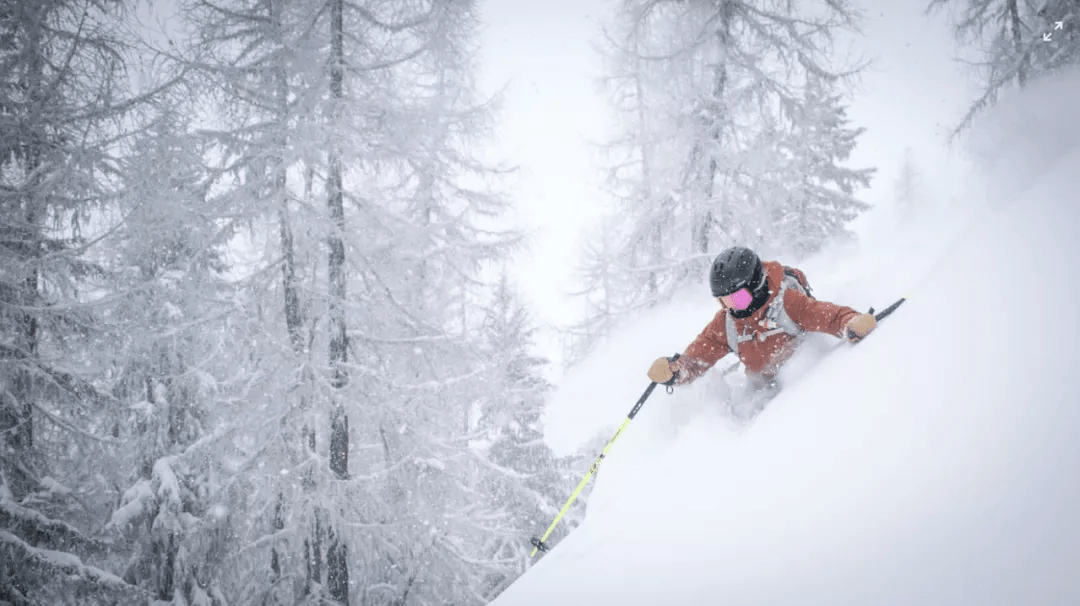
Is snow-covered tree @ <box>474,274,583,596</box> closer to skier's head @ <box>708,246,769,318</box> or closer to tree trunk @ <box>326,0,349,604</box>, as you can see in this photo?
tree trunk @ <box>326,0,349,604</box>

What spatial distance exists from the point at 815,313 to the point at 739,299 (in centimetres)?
51

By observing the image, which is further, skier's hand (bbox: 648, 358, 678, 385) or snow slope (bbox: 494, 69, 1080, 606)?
skier's hand (bbox: 648, 358, 678, 385)

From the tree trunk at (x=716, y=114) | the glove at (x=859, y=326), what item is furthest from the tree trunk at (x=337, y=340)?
the tree trunk at (x=716, y=114)

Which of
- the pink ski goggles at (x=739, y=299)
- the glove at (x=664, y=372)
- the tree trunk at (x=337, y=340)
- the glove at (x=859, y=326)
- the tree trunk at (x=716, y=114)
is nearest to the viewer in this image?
the glove at (x=859, y=326)

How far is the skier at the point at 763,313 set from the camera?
3137 mm

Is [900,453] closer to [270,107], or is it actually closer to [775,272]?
[775,272]

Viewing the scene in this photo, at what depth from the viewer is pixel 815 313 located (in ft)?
10.2

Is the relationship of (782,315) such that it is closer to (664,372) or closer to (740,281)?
(740,281)

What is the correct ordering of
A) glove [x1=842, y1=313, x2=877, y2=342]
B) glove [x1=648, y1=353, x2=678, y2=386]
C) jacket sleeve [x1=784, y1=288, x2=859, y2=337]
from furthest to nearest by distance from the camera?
glove [x1=648, y1=353, x2=678, y2=386] → jacket sleeve [x1=784, y1=288, x2=859, y2=337] → glove [x1=842, y1=313, x2=877, y2=342]

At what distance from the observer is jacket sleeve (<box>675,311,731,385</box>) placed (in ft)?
12.3

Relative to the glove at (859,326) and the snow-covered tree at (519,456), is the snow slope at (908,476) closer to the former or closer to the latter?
the glove at (859,326)

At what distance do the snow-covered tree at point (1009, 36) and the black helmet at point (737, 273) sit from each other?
1065cm

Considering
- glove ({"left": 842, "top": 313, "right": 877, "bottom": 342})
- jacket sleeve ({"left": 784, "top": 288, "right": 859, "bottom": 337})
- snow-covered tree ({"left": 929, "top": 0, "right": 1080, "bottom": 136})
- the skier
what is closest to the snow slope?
glove ({"left": 842, "top": 313, "right": 877, "bottom": 342})

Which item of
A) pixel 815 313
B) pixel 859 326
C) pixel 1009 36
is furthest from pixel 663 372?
pixel 1009 36
